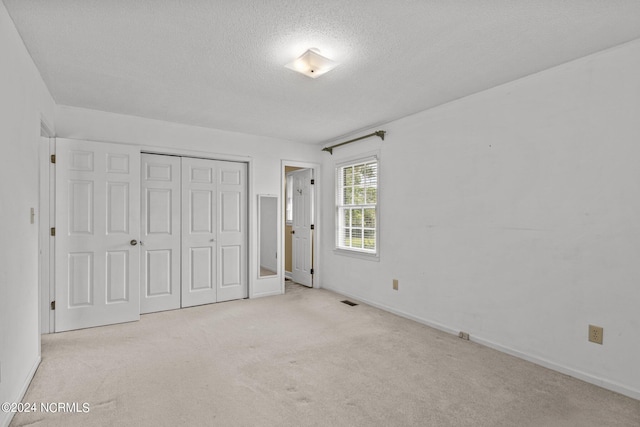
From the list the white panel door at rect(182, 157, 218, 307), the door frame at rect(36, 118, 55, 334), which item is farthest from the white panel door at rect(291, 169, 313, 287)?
the door frame at rect(36, 118, 55, 334)

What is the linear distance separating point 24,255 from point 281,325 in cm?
234

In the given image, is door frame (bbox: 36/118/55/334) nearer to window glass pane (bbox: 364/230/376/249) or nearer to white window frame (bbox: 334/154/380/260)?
white window frame (bbox: 334/154/380/260)

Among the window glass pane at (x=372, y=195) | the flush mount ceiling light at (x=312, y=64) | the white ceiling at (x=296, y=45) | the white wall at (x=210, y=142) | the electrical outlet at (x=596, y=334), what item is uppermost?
the white ceiling at (x=296, y=45)

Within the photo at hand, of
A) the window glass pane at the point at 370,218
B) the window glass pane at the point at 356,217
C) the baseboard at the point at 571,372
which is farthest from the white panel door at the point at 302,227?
the baseboard at the point at 571,372

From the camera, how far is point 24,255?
7.56ft

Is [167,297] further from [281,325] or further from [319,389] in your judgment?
[319,389]

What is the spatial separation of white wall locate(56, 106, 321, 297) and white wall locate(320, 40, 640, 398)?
193 cm

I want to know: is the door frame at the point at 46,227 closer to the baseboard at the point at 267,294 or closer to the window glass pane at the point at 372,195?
the baseboard at the point at 267,294

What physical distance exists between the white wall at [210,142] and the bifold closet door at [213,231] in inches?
5.7

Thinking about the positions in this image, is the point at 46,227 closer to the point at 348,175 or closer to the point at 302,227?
the point at 302,227

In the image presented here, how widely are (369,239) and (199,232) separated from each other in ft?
7.78

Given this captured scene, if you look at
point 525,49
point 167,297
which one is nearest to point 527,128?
point 525,49

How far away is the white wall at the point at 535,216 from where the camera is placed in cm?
235

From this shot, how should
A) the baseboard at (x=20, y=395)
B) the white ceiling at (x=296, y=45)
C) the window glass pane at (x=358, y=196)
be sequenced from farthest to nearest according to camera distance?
the window glass pane at (x=358, y=196), the white ceiling at (x=296, y=45), the baseboard at (x=20, y=395)
